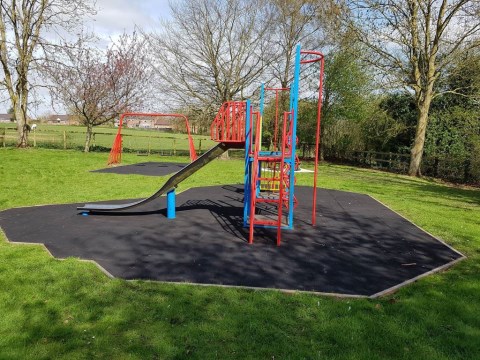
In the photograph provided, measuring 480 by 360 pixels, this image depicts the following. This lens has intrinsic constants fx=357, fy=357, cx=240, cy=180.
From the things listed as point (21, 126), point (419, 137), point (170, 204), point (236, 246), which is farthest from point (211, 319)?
point (21, 126)

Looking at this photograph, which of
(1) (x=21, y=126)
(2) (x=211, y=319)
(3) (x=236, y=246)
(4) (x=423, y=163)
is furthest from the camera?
(1) (x=21, y=126)

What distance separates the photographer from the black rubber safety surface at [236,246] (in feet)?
15.0

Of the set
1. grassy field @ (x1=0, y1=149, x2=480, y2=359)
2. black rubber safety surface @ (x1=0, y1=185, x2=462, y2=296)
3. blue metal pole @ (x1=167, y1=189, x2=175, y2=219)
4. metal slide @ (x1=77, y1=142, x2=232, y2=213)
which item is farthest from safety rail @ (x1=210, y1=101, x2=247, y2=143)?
grassy field @ (x1=0, y1=149, x2=480, y2=359)

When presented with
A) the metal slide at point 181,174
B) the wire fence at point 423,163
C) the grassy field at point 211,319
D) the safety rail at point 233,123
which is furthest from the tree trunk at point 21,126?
the wire fence at point 423,163

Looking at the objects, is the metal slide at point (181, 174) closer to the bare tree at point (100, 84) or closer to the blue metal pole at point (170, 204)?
the blue metal pole at point (170, 204)

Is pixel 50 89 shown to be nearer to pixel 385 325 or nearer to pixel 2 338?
pixel 2 338

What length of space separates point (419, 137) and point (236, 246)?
1485 centimetres

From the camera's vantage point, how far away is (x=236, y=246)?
18.9ft

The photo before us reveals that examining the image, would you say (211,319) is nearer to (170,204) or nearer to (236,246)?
(236,246)

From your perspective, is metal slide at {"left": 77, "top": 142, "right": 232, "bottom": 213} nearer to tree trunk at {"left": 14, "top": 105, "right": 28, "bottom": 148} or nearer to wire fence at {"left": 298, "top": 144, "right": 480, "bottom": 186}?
wire fence at {"left": 298, "top": 144, "right": 480, "bottom": 186}

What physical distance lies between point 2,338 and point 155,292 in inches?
56.4

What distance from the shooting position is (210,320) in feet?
11.1

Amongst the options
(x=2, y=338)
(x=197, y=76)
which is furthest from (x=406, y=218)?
(x=197, y=76)

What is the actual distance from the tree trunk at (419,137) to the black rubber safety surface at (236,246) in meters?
10.4
